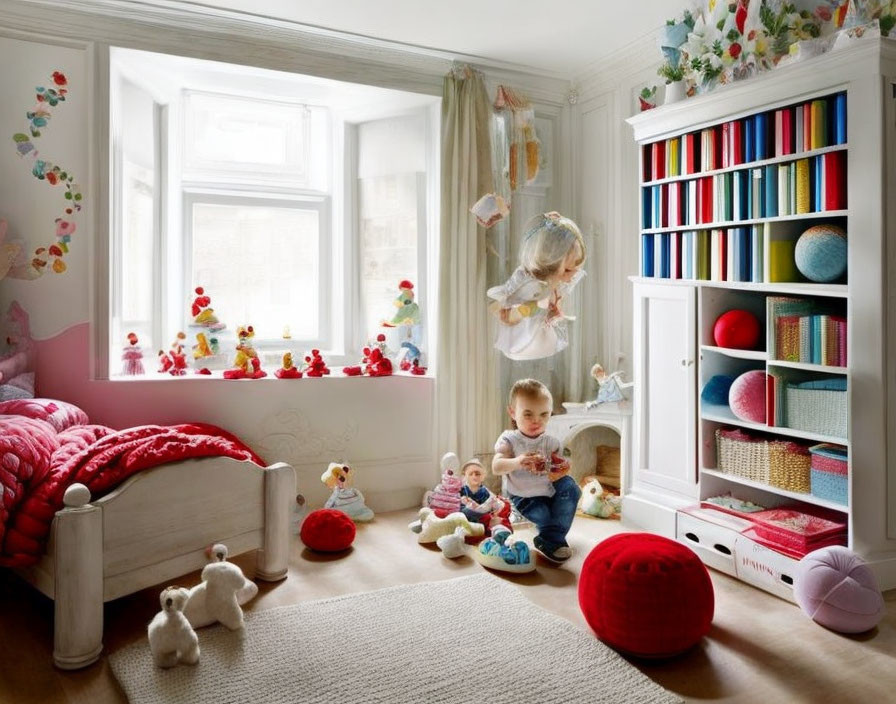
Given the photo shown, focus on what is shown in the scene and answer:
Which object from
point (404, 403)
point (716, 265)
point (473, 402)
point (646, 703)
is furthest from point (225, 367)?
point (646, 703)

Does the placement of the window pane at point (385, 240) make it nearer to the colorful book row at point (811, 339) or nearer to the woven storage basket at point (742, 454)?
the woven storage basket at point (742, 454)

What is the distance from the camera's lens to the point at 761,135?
3.09 meters

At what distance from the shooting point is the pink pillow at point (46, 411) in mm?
3006

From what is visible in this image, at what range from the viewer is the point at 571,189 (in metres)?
4.70

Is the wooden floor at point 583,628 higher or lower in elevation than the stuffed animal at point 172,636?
lower

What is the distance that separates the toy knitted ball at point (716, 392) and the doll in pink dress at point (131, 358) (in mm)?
2691

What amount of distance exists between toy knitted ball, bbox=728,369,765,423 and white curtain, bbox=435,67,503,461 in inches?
60.9

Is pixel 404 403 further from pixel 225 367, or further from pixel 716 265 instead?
pixel 716 265

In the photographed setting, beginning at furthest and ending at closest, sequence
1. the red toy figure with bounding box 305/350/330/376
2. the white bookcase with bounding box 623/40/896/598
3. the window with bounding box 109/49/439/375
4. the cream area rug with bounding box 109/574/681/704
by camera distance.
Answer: the window with bounding box 109/49/439/375
the red toy figure with bounding box 305/350/330/376
the white bookcase with bounding box 623/40/896/598
the cream area rug with bounding box 109/574/681/704

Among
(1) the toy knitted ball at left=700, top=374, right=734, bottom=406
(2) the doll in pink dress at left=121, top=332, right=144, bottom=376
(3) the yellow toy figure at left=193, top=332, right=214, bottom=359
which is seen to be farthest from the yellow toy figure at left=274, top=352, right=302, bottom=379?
(1) the toy knitted ball at left=700, top=374, right=734, bottom=406

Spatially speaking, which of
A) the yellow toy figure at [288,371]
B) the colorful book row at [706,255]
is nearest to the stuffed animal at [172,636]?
the yellow toy figure at [288,371]

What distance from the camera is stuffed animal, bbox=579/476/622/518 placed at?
13.0 ft

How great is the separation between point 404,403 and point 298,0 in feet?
6.78

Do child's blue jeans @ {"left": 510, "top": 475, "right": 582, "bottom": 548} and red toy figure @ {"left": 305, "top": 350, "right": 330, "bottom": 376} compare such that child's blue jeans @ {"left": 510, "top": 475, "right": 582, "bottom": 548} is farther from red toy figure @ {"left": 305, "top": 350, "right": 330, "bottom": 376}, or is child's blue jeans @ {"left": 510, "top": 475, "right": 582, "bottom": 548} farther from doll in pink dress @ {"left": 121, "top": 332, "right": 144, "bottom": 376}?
doll in pink dress @ {"left": 121, "top": 332, "right": 144, "bottom": 376}
